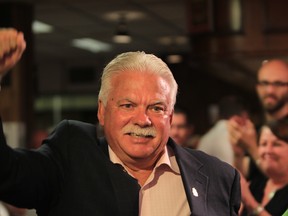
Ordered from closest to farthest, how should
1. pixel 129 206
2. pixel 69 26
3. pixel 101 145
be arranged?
pixel 129 206
pixel 101 145
pixel 69 26

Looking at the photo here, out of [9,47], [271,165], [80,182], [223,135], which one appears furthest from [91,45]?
[9,47]

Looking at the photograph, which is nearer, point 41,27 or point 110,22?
point 110,22

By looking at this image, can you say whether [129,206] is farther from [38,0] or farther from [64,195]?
[38,0]

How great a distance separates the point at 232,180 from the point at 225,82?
37.4ft

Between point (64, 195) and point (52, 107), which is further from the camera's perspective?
point (52, 107)

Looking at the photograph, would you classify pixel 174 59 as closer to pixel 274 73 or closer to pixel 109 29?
pixel 109 29

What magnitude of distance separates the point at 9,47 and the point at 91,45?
9.46 metres

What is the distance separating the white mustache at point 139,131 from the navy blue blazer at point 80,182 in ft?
0.37

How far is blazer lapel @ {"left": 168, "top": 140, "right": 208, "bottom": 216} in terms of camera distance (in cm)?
207

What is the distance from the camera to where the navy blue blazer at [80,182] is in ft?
6.19

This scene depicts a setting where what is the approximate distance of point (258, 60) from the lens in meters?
5.82

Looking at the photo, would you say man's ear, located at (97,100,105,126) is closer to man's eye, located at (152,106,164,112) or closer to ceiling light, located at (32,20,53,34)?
man's eye, located at (152,106,164,112)

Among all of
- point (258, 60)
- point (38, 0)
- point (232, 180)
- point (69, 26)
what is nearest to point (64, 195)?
point (232, 180)

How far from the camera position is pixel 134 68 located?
84.6 inches
